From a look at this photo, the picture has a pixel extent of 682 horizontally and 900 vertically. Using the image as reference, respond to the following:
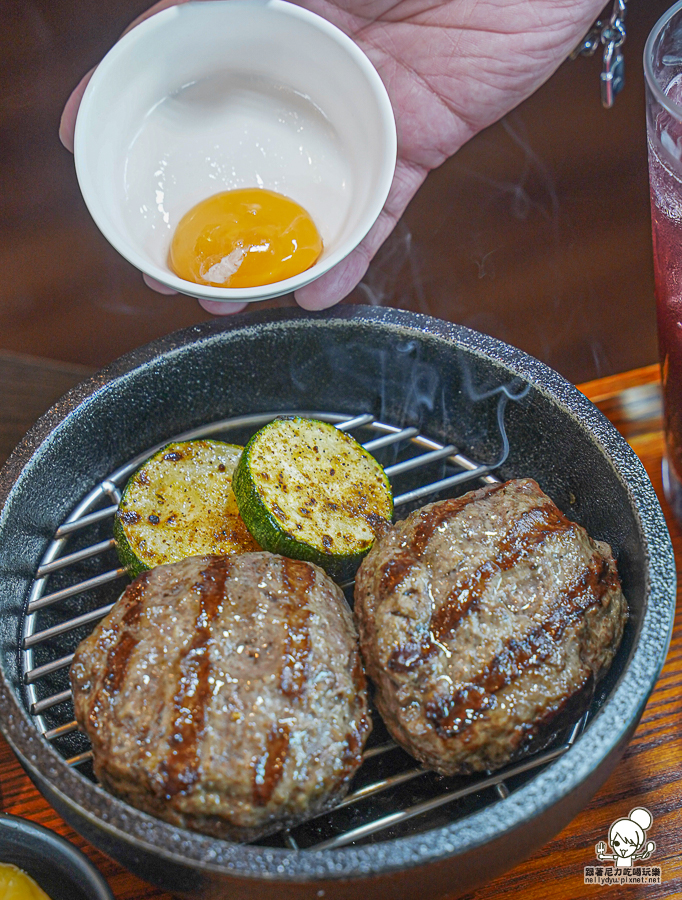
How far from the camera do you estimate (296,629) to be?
66.7 inches

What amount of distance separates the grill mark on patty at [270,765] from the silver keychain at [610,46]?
2.61 m

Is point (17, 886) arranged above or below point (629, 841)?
above

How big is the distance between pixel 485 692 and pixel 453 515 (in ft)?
1.41

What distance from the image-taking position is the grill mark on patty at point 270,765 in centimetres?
153

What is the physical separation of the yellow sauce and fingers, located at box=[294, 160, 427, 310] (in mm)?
1721

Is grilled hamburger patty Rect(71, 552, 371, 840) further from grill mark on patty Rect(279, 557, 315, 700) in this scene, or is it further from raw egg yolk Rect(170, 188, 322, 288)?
raw egg yolk Rect(170, 188, 322, 288)

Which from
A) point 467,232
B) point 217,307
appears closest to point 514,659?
point 217,307

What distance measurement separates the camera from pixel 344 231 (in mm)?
2217

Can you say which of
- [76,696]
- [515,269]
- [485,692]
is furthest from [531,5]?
[76,696]

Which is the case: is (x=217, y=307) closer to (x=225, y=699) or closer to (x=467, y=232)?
(x=225, y=699)

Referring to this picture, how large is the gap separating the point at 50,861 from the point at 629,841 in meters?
1.35

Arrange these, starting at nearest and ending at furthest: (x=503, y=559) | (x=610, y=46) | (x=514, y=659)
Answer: (x=514, y=659), (x=503, y=559), (x=610, y=46)

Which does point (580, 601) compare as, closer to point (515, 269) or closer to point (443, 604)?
point (443, 604)

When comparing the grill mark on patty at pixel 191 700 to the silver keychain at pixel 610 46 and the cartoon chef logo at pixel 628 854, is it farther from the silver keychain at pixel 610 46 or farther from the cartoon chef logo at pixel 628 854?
the silver keychain at pixel 610 46
